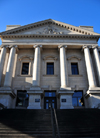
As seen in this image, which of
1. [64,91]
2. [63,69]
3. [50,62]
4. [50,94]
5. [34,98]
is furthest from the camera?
[50,62]

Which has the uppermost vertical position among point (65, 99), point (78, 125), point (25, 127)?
point (65, 99)

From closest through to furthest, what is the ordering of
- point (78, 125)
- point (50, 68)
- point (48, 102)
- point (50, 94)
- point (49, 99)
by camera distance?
point (78, 125) → point (48, 102) → point (49, 99) → point (50, 94) → point (50, 68)

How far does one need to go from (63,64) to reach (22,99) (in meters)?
8.68

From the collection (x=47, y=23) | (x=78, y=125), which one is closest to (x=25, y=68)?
(x=47, y=23)

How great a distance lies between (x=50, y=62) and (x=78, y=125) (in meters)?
15.9

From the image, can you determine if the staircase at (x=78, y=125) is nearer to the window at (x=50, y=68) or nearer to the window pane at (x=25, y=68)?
the window at (x=50, y=68)

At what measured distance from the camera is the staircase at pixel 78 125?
912 cm

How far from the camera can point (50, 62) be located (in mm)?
25266

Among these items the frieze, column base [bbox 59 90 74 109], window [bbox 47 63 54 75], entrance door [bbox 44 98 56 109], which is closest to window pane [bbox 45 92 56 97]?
entrance door [bbox 44 98 56 109]

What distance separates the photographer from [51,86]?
2261 centimetres

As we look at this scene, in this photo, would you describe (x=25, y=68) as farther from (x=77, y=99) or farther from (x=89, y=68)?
(x=89, y=68)

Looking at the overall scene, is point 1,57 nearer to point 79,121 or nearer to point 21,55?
point 21,55

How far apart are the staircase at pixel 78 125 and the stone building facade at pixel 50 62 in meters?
7.01

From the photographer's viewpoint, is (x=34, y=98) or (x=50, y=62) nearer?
(x=34, y=98)
